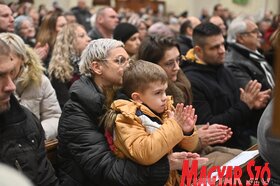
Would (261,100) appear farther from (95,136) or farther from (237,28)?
(95,136)

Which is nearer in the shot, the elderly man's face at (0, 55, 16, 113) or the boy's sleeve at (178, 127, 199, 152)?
the elderly man's face at (0, 55, 16, 113)

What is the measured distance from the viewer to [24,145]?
215 centimetres

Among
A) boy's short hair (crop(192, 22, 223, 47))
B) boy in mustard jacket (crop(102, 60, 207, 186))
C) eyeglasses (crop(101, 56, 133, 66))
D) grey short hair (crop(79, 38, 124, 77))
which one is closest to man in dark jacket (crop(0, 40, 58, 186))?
boy in mustard jacket (crop(102, 60, 207, 186))

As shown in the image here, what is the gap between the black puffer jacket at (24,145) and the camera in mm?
2096

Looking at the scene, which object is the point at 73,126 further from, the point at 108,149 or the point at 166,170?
the point at 166,170

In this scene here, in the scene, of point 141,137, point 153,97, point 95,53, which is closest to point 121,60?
point 95,53

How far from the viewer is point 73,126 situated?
236 centimetres

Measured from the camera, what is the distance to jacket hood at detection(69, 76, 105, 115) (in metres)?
2.40

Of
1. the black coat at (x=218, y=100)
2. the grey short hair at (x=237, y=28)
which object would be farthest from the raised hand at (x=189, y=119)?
the grey short hair at (x=237, y=28)

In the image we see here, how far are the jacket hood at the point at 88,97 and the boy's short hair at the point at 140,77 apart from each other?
174 mm

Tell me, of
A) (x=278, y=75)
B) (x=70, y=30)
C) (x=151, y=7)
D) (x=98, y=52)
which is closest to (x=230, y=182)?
(x=98, y=52)

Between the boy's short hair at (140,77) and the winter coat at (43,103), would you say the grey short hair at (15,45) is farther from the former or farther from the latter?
the boy's short hair at (140,77)

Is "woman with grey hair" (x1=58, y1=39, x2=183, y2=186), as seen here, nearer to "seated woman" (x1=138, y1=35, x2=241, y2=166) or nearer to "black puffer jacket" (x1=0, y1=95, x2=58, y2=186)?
"black puffer jacket" (x1=0, y1=95, x2=58, y2=186)

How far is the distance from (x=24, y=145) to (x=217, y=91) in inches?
74.3
